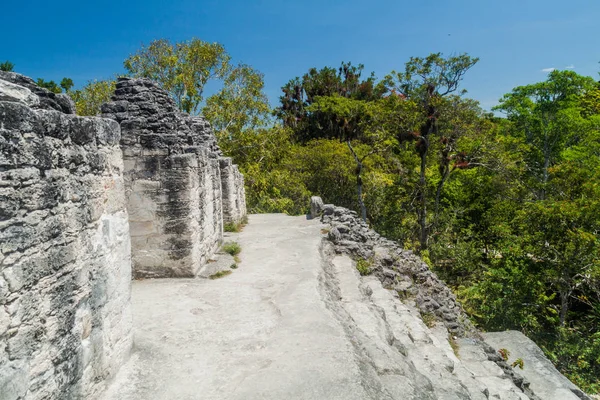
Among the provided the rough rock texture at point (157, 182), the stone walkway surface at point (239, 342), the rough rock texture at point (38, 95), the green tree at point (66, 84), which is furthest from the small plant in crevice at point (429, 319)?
the green tree at point (66, 84)

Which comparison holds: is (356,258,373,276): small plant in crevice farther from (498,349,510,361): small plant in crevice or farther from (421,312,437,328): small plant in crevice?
(498,349,510,361): small plant in crevice

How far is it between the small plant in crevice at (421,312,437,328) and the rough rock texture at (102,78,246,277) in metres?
4.43

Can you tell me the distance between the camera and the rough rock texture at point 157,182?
255 inches

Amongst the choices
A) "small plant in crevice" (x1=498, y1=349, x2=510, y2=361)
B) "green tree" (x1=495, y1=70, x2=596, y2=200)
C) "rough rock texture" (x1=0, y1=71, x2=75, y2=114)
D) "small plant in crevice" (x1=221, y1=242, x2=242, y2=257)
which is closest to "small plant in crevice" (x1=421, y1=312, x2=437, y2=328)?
"small plant in crevice" (x1=498, y1=349, x2=510, y2=361)

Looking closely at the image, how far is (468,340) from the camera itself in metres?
7.55

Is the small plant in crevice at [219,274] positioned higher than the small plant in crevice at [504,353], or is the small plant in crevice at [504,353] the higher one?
the small plant in crevice at [219,274]

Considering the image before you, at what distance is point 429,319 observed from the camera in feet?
26.3

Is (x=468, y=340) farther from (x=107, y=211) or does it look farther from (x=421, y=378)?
(x=107, y=211)

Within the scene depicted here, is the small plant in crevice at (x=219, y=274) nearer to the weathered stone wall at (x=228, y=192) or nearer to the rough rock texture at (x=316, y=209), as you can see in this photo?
the weathered stone wall at (x=228, y=192)

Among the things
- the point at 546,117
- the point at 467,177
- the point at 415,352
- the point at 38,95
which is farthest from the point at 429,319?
the point at 546,117

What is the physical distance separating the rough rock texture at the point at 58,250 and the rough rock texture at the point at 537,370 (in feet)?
21.6

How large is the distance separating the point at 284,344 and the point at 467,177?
16.5 m

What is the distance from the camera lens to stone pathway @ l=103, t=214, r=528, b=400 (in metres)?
3.76

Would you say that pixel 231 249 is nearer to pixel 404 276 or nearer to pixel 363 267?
pixel 363 267
